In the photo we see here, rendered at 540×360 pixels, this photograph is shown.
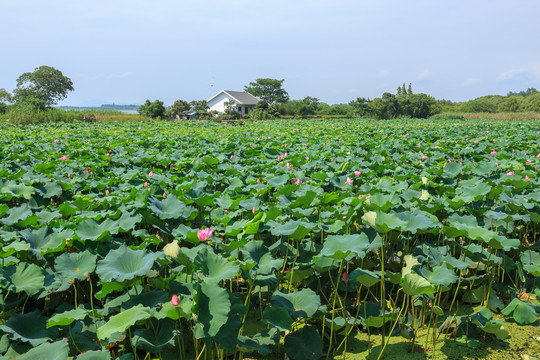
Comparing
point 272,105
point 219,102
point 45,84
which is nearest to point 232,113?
point 272,105

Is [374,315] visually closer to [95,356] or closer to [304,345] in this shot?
[304,345]

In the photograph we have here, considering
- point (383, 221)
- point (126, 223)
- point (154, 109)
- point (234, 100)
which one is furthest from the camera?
point (234, 100)

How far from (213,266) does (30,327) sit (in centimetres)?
88

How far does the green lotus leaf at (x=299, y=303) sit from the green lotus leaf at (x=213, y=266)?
0.28 metres

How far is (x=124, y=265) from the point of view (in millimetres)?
1701

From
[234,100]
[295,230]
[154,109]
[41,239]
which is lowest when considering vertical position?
[41,239]

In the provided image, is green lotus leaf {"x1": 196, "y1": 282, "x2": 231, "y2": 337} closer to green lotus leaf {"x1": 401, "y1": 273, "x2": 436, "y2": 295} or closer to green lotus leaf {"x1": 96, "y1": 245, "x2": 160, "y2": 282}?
green lotus leaf {"x1": 96, "y1": 245, "x2": 160, "y2": 282}

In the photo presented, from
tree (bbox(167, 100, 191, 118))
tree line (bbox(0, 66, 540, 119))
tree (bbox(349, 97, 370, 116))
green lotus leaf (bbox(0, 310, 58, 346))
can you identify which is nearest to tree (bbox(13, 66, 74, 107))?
tree line (bbox(0, 66, 540, 119))

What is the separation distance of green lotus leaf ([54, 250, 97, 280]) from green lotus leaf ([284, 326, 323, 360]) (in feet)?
3.57

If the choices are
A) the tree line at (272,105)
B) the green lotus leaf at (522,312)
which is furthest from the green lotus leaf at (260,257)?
the tree line at (272,105)

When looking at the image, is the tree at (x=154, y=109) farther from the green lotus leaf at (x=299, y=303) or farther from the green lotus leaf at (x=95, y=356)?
the green lotus leaf at (x=95, y=356)

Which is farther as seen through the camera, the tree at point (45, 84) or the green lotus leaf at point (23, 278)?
the tree at point (45, 84)

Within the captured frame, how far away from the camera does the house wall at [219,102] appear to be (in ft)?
169

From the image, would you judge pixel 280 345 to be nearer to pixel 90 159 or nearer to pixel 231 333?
pixel 231 333
